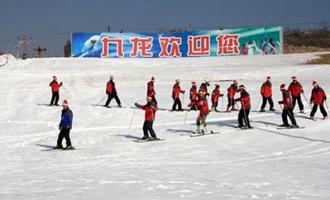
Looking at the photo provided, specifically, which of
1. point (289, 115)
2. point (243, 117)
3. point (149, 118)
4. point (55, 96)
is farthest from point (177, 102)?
point (149, 118)

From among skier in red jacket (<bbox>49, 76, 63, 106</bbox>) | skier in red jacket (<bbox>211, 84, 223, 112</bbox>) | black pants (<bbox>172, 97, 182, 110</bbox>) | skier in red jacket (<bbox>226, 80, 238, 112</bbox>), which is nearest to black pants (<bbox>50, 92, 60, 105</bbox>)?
skier in red jacket (<bbox>49, 76, 63, 106</bbox>)

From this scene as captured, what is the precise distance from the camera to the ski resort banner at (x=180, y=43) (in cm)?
4784

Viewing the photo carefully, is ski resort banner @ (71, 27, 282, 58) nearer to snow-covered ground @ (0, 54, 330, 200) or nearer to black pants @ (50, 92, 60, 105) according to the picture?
snow-covered ground @ (0, 54, 330, 200)

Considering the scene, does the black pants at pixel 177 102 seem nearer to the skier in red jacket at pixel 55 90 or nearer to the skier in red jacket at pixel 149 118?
the skier in red jacket at pixel 55 90

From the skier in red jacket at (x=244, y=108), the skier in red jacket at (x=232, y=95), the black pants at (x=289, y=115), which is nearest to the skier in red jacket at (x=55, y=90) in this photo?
the skier in red jacket at (x=232, y=95)

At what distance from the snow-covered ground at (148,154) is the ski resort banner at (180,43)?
11399 mm

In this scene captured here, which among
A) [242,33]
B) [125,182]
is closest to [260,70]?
[242,33]

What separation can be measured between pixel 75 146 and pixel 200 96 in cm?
460

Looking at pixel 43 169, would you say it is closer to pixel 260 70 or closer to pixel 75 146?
pixel 75 146

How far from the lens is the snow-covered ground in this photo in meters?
11.1

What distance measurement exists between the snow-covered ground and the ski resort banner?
11.4 metres

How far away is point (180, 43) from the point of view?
48469 millimetres

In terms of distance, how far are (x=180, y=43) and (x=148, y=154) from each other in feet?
107

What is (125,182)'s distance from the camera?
12031 millimetres
